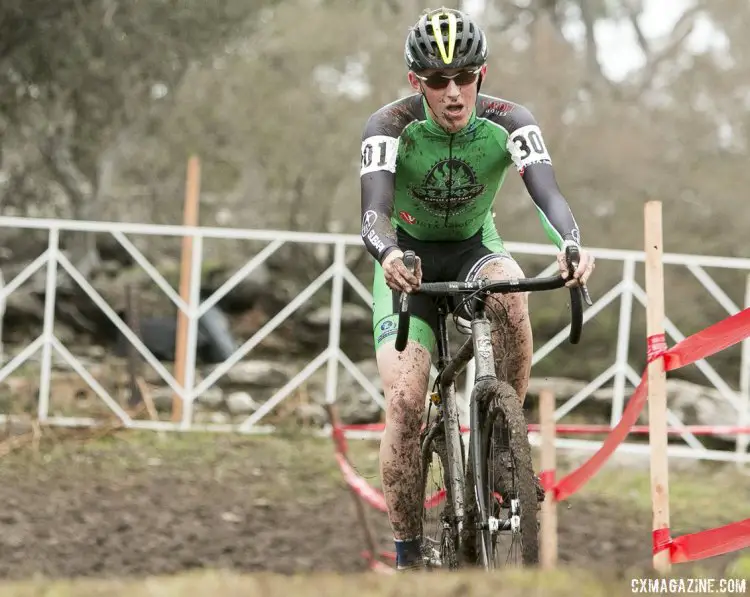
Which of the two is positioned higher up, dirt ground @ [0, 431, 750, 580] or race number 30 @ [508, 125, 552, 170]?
race number 30 @ [508, 125, 552, 170]

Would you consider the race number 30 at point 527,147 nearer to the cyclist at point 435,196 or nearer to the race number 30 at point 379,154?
the cyclist at point 435,196

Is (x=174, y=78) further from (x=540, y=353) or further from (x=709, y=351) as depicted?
(x=709, y=351)

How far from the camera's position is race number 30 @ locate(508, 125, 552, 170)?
4781 millimetres

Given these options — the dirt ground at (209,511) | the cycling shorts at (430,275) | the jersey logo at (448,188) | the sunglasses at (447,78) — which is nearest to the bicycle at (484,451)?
the cycling shorts at (430,275)

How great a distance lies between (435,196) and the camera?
5031mm

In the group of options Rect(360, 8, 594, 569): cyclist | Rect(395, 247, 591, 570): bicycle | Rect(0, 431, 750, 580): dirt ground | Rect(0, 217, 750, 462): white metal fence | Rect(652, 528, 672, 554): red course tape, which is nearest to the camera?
Rect(395, 247, 591, 570): bicycle

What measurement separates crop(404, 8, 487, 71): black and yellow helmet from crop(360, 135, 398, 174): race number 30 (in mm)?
330

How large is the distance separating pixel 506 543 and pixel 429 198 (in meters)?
1.64

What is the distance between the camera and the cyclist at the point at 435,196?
4.61 meters

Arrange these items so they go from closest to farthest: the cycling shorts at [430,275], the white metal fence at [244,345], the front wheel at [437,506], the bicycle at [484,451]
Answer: the bicycle at [484,451]
the front wheel at [437,506]
the cycling shorts at [430,275]
the white metal fence at [244,345]

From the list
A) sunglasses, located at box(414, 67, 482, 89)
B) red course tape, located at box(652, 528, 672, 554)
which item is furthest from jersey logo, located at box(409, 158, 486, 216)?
red course tape, located at box(652, 528, 672, 554)

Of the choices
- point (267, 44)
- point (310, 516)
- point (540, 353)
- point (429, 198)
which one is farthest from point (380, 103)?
point (429, 198)

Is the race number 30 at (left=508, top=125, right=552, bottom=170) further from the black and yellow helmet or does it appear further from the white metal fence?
the white metal fence

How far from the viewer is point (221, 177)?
23.6m
